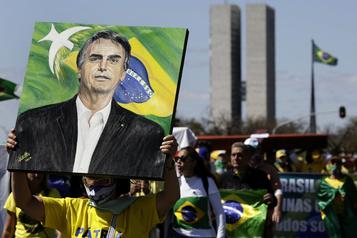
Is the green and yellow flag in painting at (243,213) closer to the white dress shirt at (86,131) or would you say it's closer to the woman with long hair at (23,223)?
the woman with long hair at (23,223)

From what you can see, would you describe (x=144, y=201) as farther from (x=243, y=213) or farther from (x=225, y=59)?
(x=225, y=59)

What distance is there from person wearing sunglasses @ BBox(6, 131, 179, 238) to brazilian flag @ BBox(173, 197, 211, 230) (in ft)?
14.3

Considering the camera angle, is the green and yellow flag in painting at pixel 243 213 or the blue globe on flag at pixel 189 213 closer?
Answer: the blue globe on flag at pixel 189 213

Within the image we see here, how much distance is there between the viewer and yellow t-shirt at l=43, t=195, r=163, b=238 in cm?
588

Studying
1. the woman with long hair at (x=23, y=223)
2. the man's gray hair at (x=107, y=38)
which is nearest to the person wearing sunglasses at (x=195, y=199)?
the woman with long hair at (x=23, y=223)

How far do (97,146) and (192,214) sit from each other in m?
4.93

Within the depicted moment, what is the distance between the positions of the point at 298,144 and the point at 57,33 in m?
23.6

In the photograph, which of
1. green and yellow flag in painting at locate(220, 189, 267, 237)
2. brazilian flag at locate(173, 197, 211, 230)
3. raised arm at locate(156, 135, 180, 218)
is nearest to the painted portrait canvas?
raised arm at locate(156, 135, 180, 218)

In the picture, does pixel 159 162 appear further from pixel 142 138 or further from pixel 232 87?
pixel 232 87

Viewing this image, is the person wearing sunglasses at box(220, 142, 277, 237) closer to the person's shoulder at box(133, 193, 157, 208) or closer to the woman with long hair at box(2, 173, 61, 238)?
the woman with long hair at box(2, 173, 61, 238)

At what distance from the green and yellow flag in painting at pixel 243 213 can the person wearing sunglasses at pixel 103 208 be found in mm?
6828

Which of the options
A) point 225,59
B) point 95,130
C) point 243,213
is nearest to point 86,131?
point 95,130

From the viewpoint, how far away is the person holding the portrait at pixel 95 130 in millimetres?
5527

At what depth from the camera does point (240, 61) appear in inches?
6235
